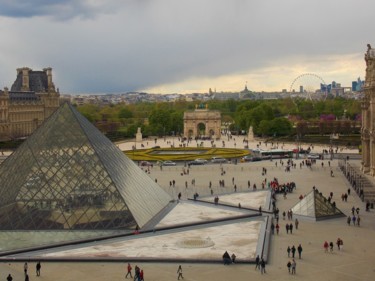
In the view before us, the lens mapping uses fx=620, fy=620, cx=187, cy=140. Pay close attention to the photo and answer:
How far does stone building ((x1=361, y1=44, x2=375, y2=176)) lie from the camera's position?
4460cm

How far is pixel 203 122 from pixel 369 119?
52472mm

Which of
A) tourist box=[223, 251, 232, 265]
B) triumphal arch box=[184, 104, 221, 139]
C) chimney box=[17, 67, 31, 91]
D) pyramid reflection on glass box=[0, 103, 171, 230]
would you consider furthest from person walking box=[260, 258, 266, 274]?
chimney box=[17, 67, 31, 91]

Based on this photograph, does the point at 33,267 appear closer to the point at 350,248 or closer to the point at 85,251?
the point at 85,251

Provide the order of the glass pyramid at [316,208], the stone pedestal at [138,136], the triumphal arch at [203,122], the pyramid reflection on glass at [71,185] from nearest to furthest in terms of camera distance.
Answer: the pyramid reflection on glass at [71,185] → the glass pyramid at [316,208] → the stone pedestal at [138,136] → the triumphal arch at [203,122]

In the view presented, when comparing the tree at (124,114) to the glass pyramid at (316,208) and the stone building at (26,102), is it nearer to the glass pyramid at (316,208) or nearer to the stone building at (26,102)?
the stone building at (26,102)

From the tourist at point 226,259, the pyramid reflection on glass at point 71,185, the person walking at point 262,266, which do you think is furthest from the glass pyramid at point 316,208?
the person walking at point 262,266

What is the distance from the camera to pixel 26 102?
332 feet

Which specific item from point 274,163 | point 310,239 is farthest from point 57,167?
point 274,163

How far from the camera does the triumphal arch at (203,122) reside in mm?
98250

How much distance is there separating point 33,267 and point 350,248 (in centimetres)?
1118

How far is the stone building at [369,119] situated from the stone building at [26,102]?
57.2 metres

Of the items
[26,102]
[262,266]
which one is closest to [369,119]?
[262,266]

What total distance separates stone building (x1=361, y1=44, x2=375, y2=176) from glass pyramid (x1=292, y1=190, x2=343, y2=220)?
15856 millimetres

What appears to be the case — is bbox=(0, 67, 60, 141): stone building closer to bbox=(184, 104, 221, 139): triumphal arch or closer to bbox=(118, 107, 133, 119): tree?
bbox=(184, 104, 221, 139): triumphal arch
